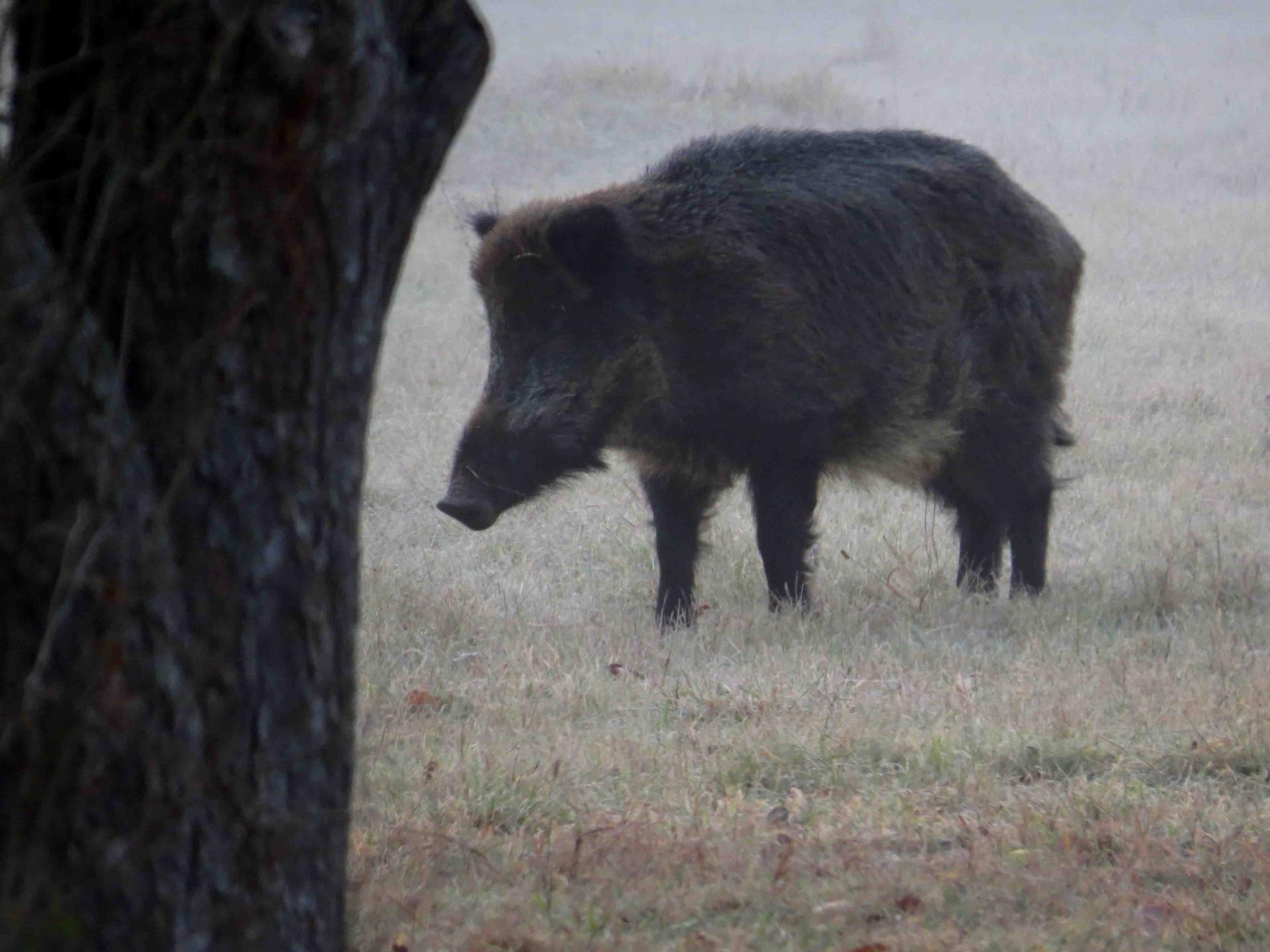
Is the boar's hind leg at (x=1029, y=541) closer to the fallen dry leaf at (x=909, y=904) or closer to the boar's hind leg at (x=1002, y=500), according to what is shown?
the boar's hind leg at (x=1002, y=500)

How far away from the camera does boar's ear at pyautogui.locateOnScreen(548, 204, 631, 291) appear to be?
229 inches

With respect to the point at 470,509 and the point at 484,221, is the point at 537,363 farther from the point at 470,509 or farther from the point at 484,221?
the point at 484,221

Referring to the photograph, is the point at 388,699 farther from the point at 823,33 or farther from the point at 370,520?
the point at 823,33

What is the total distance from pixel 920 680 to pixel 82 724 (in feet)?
12.1

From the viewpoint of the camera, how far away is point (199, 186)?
6.75 ft

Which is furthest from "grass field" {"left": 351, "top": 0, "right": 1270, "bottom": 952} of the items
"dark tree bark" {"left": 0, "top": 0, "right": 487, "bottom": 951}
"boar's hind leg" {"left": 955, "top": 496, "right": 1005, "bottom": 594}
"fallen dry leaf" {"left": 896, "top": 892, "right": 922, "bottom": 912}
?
"dark tree bark" {"left": 0, "top": 0, "right": 487, "bottom": 951}

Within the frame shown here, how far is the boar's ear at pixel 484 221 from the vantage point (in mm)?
6426

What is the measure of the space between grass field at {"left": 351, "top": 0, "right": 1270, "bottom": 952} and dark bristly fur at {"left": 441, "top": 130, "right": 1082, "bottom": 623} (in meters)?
0.47

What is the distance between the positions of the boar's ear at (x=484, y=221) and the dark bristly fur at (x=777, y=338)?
0.02 metres

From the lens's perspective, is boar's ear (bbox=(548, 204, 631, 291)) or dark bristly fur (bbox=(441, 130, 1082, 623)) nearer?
boar's ear (bbox=(548, 204, 631, 291))

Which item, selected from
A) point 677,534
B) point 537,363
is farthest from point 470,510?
point 677,534

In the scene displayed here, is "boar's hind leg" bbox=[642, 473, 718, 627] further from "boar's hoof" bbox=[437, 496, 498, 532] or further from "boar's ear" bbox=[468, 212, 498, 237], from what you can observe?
"boar's ear" bbox=[468, 212, 498, 237]

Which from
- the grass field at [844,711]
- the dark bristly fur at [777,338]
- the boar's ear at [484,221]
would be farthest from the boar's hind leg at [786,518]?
the boar's ear at [484,221]

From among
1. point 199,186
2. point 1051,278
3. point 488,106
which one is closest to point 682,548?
point 1051,278
